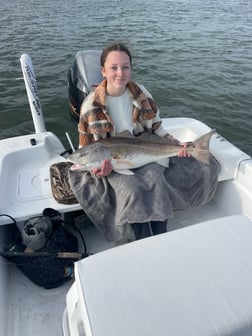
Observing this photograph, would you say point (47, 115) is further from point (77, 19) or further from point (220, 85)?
point (77, 19)

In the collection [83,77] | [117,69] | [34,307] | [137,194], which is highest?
[117,69]

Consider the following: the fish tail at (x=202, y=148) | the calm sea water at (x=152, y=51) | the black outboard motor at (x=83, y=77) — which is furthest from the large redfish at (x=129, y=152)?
the calm sea water at (x=152, y=51)

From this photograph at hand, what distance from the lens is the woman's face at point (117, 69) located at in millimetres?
2723

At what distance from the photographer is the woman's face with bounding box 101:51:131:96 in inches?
107

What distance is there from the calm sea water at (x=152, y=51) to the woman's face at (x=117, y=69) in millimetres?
2667

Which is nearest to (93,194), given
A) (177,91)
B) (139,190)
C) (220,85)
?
(139,190)

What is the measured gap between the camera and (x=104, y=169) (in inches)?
106

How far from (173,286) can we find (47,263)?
1300mm

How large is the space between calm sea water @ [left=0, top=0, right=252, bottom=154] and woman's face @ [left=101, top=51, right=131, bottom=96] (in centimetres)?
267

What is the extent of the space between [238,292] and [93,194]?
1532mm

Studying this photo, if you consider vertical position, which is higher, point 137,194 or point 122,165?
point 122,165

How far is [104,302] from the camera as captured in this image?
1403 mm

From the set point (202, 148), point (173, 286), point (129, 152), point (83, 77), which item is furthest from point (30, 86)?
point (173, 286)

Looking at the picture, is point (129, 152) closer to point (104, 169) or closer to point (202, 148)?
point (104, 169)
